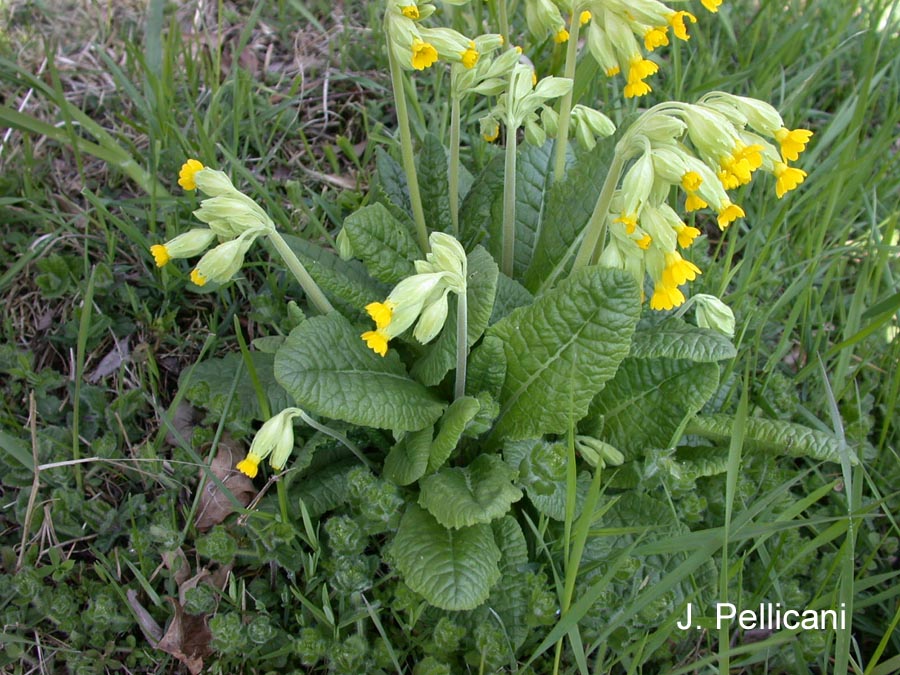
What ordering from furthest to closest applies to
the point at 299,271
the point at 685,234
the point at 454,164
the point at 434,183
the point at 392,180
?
the point at 392,180 < the point at 434,183 < the point at 454,164 < the point at 299,271 < the point at 685,234

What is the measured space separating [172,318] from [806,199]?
2.28m

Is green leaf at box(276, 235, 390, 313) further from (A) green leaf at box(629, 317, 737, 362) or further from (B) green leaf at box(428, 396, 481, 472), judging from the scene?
(A) green leaf at box(629, 317, 737, 362)

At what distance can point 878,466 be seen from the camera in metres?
2.69

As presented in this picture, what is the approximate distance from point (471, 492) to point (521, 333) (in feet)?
1.42

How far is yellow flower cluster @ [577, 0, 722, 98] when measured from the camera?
79.0 inches

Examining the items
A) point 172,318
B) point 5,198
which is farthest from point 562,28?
point 5,198

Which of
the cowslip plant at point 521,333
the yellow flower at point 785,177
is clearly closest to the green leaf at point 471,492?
the cowslip plant at point 521,333

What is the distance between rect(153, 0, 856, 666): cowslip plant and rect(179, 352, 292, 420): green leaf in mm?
26

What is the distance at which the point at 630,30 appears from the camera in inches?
82.7

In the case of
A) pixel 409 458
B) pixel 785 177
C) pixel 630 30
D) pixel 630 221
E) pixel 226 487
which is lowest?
pixel 226 487

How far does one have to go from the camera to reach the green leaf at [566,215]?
2422 mm

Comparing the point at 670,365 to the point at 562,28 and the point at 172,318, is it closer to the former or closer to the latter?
the point at 562,28

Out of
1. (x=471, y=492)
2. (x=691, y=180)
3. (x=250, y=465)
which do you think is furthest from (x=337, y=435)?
(x=691, y=180)

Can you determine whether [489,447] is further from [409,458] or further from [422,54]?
[422,54]
